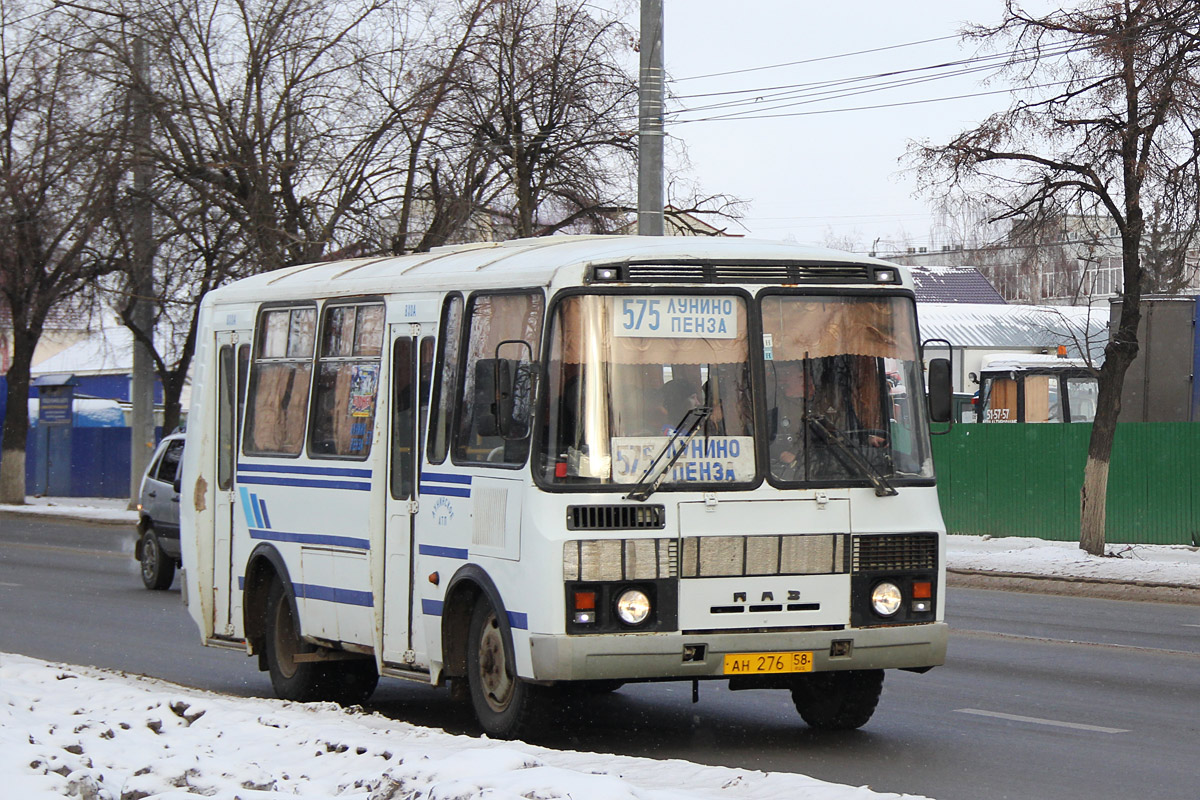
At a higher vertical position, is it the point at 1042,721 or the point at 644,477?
the point at 644,477

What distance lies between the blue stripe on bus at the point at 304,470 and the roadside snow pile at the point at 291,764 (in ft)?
5.34

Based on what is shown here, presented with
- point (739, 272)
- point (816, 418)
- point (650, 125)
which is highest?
point (650, 125)

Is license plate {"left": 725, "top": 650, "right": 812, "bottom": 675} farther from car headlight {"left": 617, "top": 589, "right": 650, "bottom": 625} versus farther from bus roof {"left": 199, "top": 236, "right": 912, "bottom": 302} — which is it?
bus roof {"left": 199, "top": 236, "right": 912, "bottom": 302}

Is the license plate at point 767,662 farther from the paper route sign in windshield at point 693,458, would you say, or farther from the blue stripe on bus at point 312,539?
the blue stripe on bus at point 312,539

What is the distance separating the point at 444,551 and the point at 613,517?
4.41ft

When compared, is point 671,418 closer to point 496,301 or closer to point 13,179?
point 496,301

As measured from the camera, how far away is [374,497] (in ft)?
33.1

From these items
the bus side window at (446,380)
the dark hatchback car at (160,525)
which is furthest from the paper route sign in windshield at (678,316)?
the dark hatchback car at (160,525)

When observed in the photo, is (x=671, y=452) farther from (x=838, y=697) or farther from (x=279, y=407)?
(x=279, y=407)

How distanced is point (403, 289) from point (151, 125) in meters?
19.2

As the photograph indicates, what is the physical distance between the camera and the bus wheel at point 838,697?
376 inches

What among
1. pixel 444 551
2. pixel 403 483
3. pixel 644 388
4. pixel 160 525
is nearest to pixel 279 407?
pixel 403 483

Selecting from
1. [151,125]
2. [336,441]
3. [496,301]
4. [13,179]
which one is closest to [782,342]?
[496,301]

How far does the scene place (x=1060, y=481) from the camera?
26.6 metres
